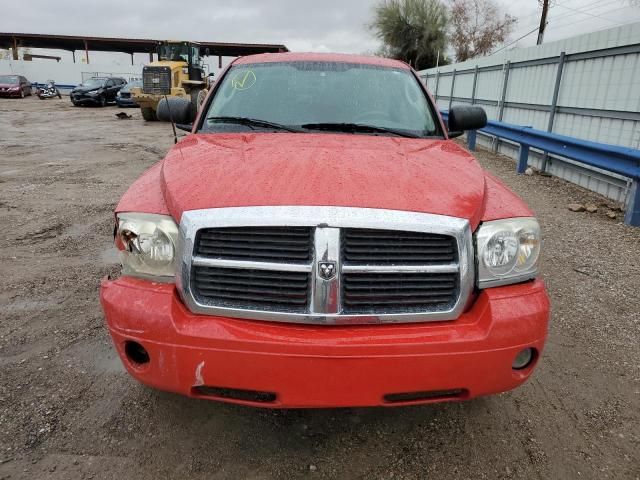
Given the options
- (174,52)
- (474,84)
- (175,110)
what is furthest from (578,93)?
(174,52)

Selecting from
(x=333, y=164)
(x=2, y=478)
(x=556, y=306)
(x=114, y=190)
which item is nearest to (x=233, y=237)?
(x=333, y=164)

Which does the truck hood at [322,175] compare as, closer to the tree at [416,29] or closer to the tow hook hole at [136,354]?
the tow hook hole at [136,354]

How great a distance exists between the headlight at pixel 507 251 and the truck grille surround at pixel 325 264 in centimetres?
10

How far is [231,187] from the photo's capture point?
199 centimetres

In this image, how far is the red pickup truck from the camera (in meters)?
1.81

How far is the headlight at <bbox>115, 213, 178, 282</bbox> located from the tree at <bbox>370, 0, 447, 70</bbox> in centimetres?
4249

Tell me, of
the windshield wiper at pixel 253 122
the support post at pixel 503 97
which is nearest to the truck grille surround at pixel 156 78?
the support post at pixel 503 97

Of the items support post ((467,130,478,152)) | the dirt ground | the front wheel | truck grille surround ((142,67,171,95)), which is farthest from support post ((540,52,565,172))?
the front wheel

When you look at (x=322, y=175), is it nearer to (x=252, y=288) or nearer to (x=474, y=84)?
(x=252, y=288)

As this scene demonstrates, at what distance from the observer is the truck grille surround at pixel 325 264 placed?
1826 millimetres

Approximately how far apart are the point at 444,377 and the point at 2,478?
1868 millimetres

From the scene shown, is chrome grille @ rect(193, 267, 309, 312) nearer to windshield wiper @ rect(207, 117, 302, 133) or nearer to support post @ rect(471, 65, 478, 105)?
windshield wiper @ rect(207, 117, 302, 133)

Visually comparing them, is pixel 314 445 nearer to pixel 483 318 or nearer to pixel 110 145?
pixel 483 318

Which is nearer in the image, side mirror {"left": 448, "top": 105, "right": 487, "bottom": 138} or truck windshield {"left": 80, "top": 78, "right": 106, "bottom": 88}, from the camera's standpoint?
side mirror {"left": 448, "top": 105, "right": 487, "bottom": 138}
